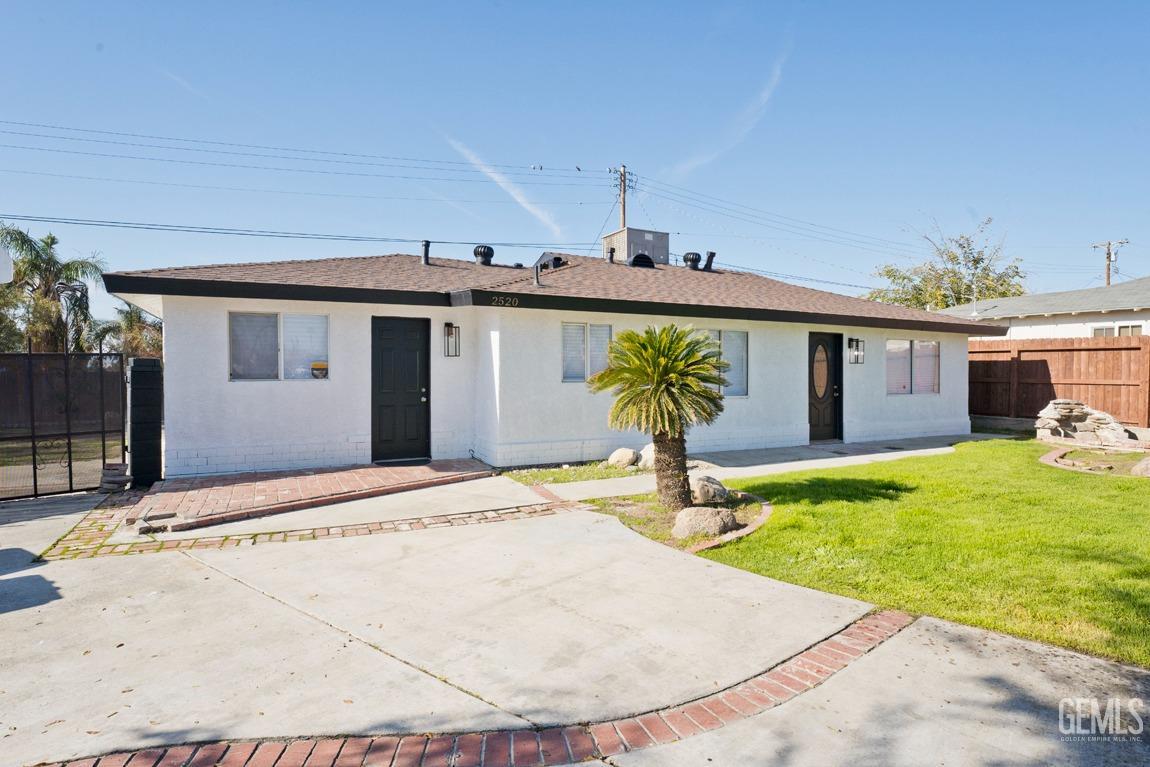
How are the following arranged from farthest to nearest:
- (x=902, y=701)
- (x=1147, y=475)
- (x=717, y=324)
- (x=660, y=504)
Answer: (x=717, y=324), (x=1147, y=475), (x=660, y=504), (x=902, y=701)

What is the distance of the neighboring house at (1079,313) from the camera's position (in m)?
16.7

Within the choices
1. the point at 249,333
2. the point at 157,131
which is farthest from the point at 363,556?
the point at 157,131

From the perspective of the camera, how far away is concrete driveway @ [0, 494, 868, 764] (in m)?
2.84

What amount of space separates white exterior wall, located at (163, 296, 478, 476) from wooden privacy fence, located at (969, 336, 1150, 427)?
14.0m

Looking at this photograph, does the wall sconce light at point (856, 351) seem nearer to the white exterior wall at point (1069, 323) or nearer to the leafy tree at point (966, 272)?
the white exterior wall at point (1069, 323)

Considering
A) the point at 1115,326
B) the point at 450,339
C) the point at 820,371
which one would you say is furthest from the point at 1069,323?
the point at 450,339

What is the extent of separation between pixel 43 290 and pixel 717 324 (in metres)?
22.5

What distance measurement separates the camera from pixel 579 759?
2.52 metres

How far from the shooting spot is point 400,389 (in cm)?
998

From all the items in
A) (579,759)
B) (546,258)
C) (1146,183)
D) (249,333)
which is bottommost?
(579,759)

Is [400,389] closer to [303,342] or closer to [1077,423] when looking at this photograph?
[303,342]

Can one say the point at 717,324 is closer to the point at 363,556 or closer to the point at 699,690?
the point at 363,556

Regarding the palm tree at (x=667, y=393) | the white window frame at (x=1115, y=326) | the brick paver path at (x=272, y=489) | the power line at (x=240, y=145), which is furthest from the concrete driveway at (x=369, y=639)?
the white window frame at (x=1115, y=326)

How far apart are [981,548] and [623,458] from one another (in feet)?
17.8
